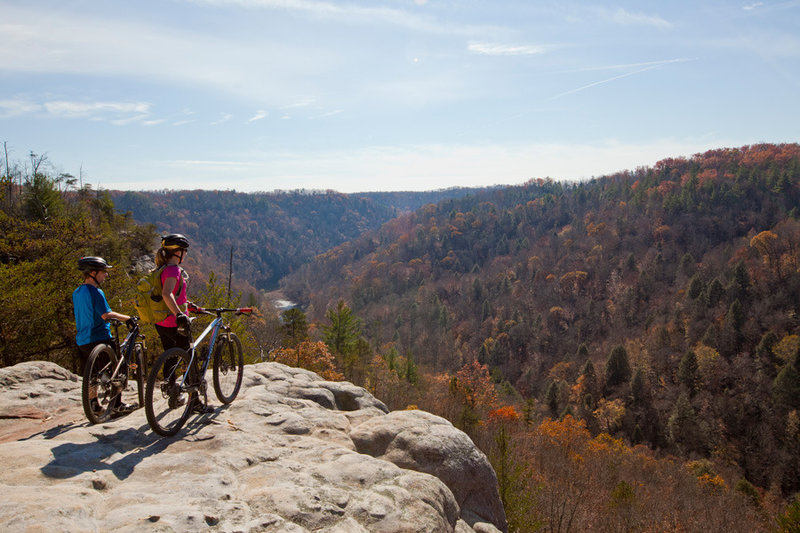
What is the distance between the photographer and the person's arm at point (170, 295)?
5.53 m

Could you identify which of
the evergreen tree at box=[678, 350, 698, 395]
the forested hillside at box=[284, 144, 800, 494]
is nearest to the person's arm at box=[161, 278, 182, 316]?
the forested hillside at box=[284, 144, 800, 494]

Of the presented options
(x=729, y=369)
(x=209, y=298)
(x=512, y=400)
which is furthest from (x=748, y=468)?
(x=209, y=298)

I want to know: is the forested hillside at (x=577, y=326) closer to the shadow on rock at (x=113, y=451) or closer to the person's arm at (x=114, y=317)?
the person's arm at (x=114, y=317)

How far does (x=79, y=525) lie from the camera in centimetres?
344

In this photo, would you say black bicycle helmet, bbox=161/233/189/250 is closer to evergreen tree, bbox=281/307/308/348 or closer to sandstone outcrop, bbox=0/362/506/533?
sandstone outcrop, bbox=0/362/506/533

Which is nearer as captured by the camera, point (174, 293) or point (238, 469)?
point (238, 469)

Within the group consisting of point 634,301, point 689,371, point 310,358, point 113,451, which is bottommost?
point 689,371

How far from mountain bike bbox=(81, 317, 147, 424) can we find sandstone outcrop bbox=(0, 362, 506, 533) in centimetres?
23

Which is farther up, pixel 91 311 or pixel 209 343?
pixel 91 311

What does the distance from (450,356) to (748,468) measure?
51087mm

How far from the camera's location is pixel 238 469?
16.3 ft

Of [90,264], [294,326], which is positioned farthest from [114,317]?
[294,326]

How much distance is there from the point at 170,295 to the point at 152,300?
361 mm

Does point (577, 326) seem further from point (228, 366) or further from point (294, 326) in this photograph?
point (228, 366)
